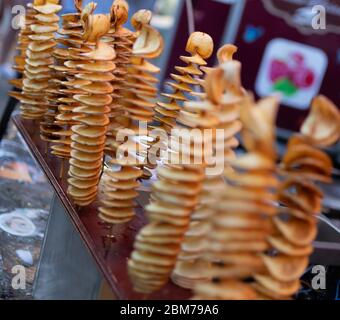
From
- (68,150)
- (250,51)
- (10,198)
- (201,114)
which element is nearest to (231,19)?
(250,51)

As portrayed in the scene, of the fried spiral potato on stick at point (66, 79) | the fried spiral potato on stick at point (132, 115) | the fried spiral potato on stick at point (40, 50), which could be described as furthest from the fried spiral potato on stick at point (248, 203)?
the fried spiral potato on stick at point (40, 50)

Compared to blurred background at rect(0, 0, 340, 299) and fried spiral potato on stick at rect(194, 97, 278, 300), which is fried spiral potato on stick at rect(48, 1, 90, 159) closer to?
fried spiral potato on stick at rect(194, 97, 278, 300)

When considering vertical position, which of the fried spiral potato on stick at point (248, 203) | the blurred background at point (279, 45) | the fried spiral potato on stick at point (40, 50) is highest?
the fried spiral potato on stick at point (248, 203)

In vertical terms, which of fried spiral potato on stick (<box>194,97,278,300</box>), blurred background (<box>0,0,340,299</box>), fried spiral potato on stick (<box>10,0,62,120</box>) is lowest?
blurred background (<box>0,0,340,299</box>)

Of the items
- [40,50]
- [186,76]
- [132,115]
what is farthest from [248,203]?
[40,50]

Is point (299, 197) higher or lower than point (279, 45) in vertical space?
higher

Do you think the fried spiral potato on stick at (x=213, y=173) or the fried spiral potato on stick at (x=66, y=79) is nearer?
the fried spiral potato on stick at (x=213, y=173)

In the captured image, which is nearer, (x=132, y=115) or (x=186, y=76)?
(x=132, y=115)

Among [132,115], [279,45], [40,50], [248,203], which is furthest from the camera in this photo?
[279,45]

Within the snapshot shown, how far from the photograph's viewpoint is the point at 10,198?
218 centimetres

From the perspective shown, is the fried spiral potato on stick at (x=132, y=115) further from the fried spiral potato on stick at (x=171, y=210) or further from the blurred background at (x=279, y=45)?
the blurred background at (x=279, y=45)

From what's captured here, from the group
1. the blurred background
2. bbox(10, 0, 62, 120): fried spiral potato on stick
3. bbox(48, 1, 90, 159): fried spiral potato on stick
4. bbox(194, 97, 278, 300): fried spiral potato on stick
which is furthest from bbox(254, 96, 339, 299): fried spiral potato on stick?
the blurred background

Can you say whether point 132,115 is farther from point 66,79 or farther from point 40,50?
point 40,50

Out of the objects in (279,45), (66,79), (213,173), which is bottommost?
(279,45)
